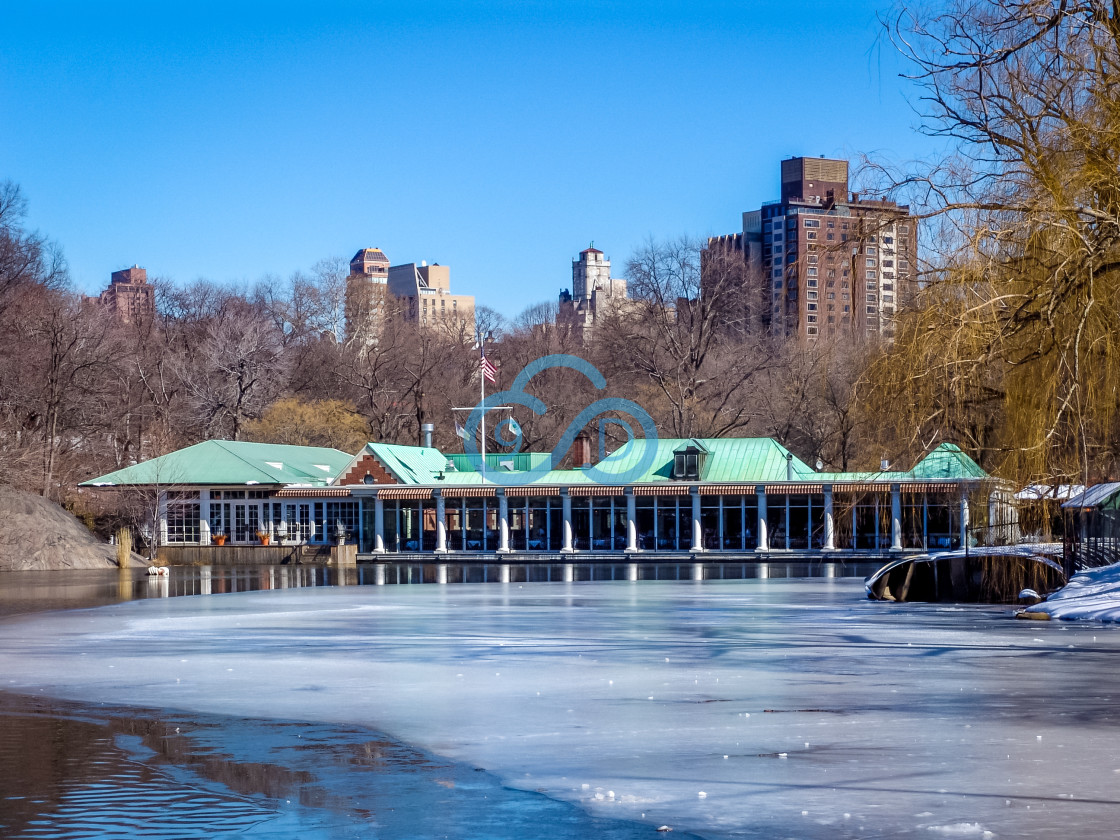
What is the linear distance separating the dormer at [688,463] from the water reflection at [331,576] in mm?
4470

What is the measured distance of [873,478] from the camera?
1944cm

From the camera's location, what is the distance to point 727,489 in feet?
159

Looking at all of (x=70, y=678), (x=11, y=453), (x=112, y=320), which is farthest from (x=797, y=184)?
(x=70, y=678)

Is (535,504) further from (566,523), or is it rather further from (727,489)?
(727,489)

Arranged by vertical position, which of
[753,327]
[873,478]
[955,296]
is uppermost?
[753,327]

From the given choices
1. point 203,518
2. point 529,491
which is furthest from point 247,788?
point 203,518

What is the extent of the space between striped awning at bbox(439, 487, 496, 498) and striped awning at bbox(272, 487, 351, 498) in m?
3.95

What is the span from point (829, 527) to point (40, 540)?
26.3 meters

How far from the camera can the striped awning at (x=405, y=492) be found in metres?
50.1

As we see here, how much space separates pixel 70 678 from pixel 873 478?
11334 mm

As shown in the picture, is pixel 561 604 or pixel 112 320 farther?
pixel 112 320

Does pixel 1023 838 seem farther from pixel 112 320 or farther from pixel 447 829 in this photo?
pixel 112 320

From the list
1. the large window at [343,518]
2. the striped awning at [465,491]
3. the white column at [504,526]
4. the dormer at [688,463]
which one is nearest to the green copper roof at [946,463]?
the dormer at [688,463]

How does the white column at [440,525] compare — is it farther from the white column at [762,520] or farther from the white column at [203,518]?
the white column at [762,520]
